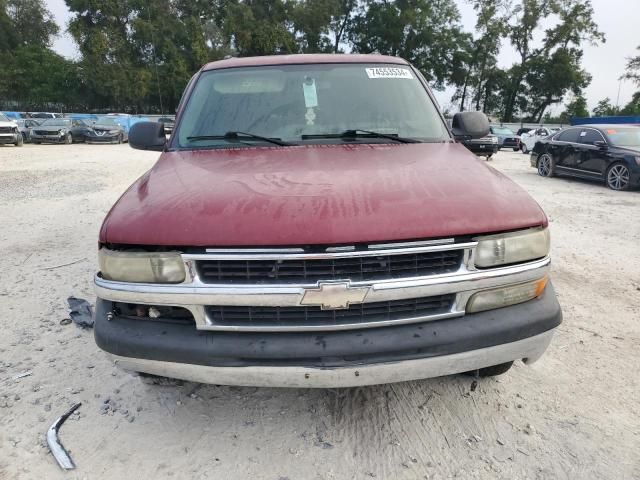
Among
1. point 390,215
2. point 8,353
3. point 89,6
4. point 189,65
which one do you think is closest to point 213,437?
point 390,215

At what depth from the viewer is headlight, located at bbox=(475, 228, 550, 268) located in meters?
2.04

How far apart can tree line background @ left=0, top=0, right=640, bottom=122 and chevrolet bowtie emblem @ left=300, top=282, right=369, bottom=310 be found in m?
41.8

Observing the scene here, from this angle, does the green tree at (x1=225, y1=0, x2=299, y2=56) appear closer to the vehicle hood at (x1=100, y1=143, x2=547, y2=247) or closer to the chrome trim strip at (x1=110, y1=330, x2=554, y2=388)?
the vehicle hood at (x1=100, y1=143, x2=547, y2=247)

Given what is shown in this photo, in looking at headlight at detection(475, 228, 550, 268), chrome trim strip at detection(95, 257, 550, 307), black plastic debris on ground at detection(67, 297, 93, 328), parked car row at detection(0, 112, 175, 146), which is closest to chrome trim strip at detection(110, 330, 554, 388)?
chrome trim strip at detection(95, 257, 550, 307)

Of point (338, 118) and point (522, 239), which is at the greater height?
point (338, 118)

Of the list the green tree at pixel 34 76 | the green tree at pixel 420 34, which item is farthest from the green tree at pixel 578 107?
the green tree at pixel 34 76

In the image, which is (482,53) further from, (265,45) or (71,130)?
(71,130)

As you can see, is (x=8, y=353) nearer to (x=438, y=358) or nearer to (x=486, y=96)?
(x=438, y=358)

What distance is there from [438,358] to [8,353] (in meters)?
2.86

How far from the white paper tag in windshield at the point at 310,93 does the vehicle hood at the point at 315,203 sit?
0.69 metres

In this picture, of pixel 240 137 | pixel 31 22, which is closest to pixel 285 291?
pixel 240 137

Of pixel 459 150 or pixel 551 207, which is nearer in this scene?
pixel 459 150

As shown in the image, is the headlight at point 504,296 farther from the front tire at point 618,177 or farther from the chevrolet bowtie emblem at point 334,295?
the front tire at point 618,177

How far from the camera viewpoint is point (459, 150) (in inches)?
115
